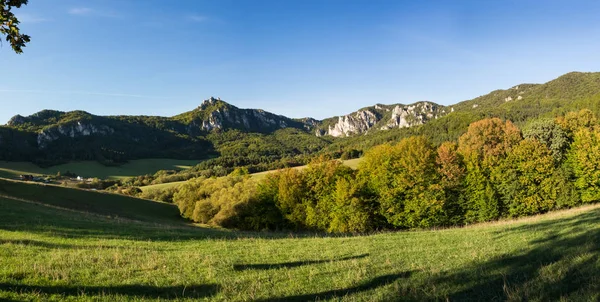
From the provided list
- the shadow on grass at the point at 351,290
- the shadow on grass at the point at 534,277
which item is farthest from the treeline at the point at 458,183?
the shadow on grass at the point at 351,290

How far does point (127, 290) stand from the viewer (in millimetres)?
8969

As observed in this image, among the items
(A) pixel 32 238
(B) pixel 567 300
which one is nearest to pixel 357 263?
(B) pixel 567 300

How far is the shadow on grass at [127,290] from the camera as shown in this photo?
28.1 feet

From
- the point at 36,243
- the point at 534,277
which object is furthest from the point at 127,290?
the point at 36,243

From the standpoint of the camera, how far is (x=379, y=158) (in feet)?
185

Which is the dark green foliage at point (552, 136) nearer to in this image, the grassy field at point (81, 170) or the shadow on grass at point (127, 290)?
the shadow on grass at point (127, 290)

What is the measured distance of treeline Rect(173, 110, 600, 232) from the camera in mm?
51969

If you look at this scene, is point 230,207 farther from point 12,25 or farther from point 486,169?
point 12,25

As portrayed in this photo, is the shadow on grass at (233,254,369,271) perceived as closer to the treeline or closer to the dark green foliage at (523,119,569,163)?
the treeline

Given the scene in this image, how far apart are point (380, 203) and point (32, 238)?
45.7 metres

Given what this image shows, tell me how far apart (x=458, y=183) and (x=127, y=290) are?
174ft

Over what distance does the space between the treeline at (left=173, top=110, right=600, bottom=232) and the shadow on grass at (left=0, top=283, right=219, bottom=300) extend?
1755 inches

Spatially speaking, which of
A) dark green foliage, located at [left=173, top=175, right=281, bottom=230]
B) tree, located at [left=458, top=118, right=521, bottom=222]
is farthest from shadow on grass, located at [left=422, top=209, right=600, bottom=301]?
dark green foliage, located at [left=173, top=175, right=281, bottom=230]

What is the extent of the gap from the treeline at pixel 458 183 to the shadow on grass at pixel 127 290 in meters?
44.6
